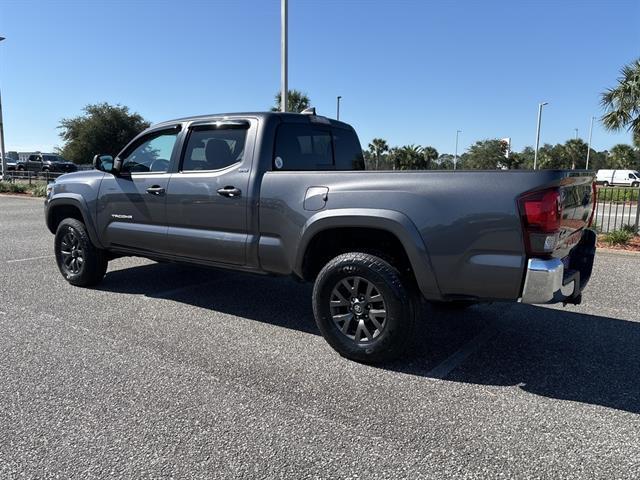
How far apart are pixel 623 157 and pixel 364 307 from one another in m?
69.6

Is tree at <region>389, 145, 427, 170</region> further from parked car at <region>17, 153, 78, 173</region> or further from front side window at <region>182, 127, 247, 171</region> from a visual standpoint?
front side window at <region>182, 127, 247, 171</region>

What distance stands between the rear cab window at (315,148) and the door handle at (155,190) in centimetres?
128

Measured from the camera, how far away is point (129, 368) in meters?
3.51

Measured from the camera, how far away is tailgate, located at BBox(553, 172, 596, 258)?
3.15 meters

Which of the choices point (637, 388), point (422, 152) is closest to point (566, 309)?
point (637, 388)

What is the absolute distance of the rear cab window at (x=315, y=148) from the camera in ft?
14.3

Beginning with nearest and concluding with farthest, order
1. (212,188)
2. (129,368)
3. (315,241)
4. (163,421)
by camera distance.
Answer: (163,421) → (129,368) → (315,241) → (212,188)

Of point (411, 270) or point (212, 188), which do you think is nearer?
point (411, 270)

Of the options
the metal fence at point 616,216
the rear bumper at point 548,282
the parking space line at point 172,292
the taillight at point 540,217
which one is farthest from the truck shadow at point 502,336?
the metal fence at point 616,216

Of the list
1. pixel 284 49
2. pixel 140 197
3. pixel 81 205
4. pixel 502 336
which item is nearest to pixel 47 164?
pixel 284 49

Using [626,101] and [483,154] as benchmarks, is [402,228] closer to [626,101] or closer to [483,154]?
[626,101]

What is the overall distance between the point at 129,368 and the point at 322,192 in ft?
6.19

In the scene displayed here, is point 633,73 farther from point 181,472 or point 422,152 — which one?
point 422,152

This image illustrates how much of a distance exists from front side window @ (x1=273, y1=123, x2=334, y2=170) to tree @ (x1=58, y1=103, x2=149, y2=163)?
155ft
